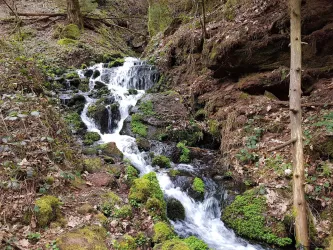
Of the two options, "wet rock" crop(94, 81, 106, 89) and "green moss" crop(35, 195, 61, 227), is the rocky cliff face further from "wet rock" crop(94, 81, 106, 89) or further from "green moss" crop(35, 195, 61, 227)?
"green moss" crop(35, 195, 61, 227)

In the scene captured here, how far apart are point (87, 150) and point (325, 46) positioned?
6.90m

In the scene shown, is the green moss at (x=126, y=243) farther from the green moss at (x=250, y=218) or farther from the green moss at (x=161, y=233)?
the green moss at (x=250, y=218)

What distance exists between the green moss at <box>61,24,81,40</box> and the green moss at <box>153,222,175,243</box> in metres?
14.6

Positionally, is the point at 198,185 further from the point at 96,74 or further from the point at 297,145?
the point at 96,74

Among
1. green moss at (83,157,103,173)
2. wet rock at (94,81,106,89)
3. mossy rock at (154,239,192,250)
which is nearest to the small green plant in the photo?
mossy rock at (154,239,192,250)

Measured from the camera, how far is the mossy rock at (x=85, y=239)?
3389 mm

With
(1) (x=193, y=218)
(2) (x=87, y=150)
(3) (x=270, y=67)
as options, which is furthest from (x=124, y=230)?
(3) (x=270, y=67)

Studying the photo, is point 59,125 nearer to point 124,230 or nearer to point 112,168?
point 112,168

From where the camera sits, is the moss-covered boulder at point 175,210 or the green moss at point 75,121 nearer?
the moss-covered boulder at point 175,210

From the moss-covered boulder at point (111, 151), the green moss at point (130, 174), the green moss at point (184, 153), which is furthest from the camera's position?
the green moss at point (184, 153)

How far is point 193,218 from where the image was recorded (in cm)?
552

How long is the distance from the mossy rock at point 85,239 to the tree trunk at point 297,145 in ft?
9.87

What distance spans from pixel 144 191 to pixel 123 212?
0.74 m

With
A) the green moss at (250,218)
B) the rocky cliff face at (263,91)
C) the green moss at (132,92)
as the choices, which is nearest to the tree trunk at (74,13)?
the green moss at (132,92)
